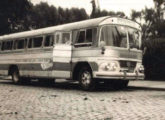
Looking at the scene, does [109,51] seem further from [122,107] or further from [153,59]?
[153,59]

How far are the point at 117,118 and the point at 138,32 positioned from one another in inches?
353

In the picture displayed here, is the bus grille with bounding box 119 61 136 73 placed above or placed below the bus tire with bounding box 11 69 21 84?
above

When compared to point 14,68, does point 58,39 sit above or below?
above

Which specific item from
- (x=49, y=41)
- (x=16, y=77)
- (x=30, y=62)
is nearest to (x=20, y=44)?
(x=30, y=62)

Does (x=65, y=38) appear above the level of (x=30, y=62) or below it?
above

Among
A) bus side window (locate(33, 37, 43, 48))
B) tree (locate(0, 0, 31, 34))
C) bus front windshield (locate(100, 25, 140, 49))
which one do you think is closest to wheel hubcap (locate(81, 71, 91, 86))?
bus front windshield (locate(100, 25, 140, 49))

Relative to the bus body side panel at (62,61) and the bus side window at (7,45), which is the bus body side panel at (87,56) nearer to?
the bus body side panel at (62,61)

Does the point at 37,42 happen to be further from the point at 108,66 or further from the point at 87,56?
the point at 108,66

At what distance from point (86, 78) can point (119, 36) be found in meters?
2.17

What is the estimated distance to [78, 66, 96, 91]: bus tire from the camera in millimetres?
14073

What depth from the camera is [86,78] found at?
14.3 m

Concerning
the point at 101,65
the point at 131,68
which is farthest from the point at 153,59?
the point at 101,65

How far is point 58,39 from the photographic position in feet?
52.5

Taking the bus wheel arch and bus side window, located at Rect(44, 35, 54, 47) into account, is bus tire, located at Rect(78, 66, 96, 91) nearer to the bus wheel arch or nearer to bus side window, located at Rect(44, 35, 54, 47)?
the bus wheel arch
